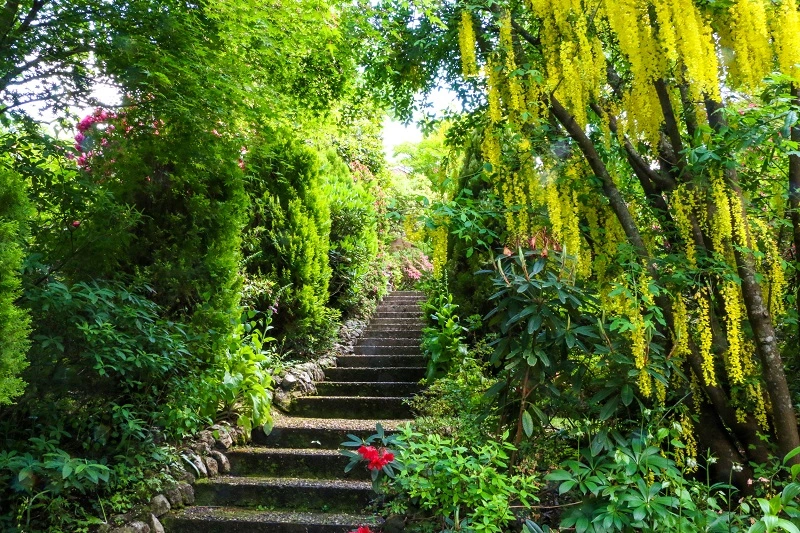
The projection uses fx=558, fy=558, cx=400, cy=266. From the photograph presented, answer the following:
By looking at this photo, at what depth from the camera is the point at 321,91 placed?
4.38m

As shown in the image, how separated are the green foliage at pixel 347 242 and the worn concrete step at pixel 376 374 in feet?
4.84

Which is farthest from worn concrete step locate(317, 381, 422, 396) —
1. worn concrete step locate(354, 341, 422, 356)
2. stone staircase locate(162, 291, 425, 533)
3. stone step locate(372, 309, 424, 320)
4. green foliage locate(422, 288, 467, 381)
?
stone step locate(372, 309, 424, 320)

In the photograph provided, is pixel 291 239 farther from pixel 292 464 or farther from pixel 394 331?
pixel 292 464

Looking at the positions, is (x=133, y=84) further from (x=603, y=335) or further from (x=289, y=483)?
(x=603, y=335)

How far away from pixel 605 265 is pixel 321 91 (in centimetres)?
263

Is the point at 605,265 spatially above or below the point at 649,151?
below

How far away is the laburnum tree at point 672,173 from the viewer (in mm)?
2523

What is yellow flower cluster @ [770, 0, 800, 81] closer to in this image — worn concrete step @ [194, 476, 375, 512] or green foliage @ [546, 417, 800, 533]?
green foliage @ [546, 417, 800, 533]

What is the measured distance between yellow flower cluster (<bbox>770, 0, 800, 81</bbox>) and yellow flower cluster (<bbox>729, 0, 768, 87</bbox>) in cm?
6

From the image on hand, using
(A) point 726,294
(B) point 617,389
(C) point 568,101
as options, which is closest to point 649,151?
(C) point 568,101

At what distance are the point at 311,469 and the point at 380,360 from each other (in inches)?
82.3

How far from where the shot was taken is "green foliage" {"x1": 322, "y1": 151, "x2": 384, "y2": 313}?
716 centimetres

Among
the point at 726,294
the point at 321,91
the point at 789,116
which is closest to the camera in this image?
the point at 789,116

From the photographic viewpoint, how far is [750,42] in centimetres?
263
